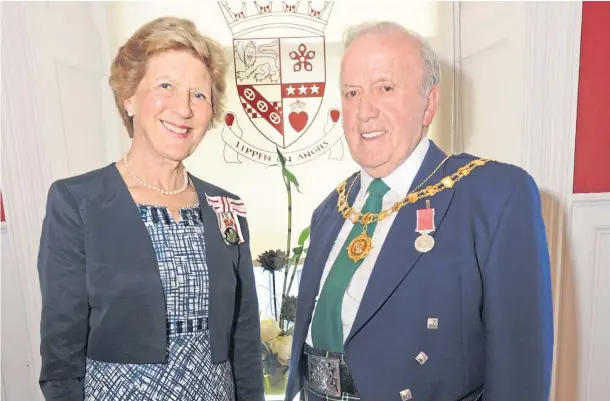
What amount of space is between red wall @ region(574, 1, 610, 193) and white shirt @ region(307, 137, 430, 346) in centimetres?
72

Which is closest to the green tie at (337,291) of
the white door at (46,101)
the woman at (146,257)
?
the woman at (146,257)

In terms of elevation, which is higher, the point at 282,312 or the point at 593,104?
the point at 593,104

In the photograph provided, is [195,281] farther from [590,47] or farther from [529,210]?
[590,47]

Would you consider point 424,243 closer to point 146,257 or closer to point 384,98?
point 384,98

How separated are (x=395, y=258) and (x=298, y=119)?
593 mm

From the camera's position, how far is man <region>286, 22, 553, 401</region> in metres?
0.93

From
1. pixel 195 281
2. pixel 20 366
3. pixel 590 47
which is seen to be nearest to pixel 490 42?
pixel 590 47

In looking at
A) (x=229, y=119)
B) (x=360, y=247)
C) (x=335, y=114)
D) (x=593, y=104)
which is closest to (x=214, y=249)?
→ (x=360, y=247)

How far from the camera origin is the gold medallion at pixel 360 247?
102 centimetres

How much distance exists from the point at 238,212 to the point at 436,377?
63cm

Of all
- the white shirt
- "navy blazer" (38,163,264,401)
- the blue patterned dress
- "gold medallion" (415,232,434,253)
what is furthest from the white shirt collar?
"navy blazer" (38,163,264,401)

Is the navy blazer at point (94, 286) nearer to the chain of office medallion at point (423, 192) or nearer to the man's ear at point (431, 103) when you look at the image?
the chain of office medallion at point (423, 192)

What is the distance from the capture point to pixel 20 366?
4.70ft

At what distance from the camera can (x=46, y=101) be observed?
1260mm
